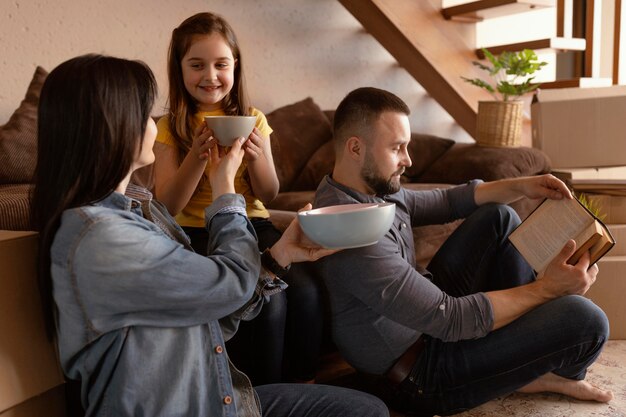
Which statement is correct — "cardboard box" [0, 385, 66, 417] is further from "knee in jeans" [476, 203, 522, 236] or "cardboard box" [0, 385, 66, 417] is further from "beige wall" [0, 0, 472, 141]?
"beige wall" [0, 0, 472, 141]

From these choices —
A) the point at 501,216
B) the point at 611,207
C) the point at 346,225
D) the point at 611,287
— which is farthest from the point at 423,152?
the point at 346,225

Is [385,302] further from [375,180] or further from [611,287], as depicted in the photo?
[611,287]

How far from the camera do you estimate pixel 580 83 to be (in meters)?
3.20

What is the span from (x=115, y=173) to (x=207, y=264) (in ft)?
0.69

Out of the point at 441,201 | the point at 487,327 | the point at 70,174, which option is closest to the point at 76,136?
the point at 70,174

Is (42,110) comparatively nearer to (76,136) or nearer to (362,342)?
(76,136)

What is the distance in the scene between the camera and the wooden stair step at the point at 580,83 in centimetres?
321

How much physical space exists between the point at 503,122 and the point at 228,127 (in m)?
1.90

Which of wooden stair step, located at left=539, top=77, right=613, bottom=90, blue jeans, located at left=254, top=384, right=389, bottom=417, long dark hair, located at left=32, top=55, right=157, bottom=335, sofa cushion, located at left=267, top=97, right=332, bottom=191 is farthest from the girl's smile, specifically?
wooden stair step, located at left=539, top=77, right=613, bottom=90

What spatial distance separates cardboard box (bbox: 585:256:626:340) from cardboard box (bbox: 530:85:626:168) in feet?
2.04

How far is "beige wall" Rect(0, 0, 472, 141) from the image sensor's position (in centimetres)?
279

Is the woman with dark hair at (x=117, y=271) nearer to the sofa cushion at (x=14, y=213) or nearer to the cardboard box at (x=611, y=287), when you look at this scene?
the sofa cushion at (x=14, y=213)

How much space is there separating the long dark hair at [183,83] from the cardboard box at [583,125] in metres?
1.50

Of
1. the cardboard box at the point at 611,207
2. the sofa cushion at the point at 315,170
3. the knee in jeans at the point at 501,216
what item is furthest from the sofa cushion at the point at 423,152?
the knee in jeans at the point at 501,216
